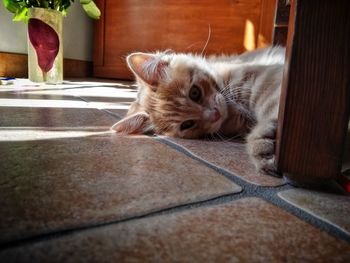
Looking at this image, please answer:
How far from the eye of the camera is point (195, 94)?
3.51 feet

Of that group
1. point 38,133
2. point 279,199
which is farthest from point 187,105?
point 279,199

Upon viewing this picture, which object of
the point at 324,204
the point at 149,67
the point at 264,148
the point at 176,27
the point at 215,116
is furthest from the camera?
the point at 176,27

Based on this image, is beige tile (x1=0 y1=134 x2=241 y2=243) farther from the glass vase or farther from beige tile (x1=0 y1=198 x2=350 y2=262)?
the glass vase

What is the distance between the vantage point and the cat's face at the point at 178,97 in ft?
3.40

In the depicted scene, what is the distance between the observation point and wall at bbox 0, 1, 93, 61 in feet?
8.86

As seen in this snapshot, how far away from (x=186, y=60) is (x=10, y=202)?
0.91 meters

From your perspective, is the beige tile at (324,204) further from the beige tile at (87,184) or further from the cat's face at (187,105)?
the cat's face at (187,105)

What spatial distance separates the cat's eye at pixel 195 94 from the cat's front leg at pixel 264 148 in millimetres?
375

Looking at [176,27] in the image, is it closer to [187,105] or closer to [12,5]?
[12,5]

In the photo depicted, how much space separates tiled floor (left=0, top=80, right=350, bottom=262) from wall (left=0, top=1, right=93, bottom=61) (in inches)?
91.6

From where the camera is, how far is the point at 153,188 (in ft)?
1.70

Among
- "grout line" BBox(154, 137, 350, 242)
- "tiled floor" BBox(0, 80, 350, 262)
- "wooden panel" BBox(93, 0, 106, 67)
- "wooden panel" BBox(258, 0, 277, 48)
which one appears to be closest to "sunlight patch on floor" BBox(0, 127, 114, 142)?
"tiled floor" BBox(0, 80, 350, 262)

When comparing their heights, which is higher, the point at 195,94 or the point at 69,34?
the point at 69,34

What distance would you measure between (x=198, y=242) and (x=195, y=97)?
2.41 feet
